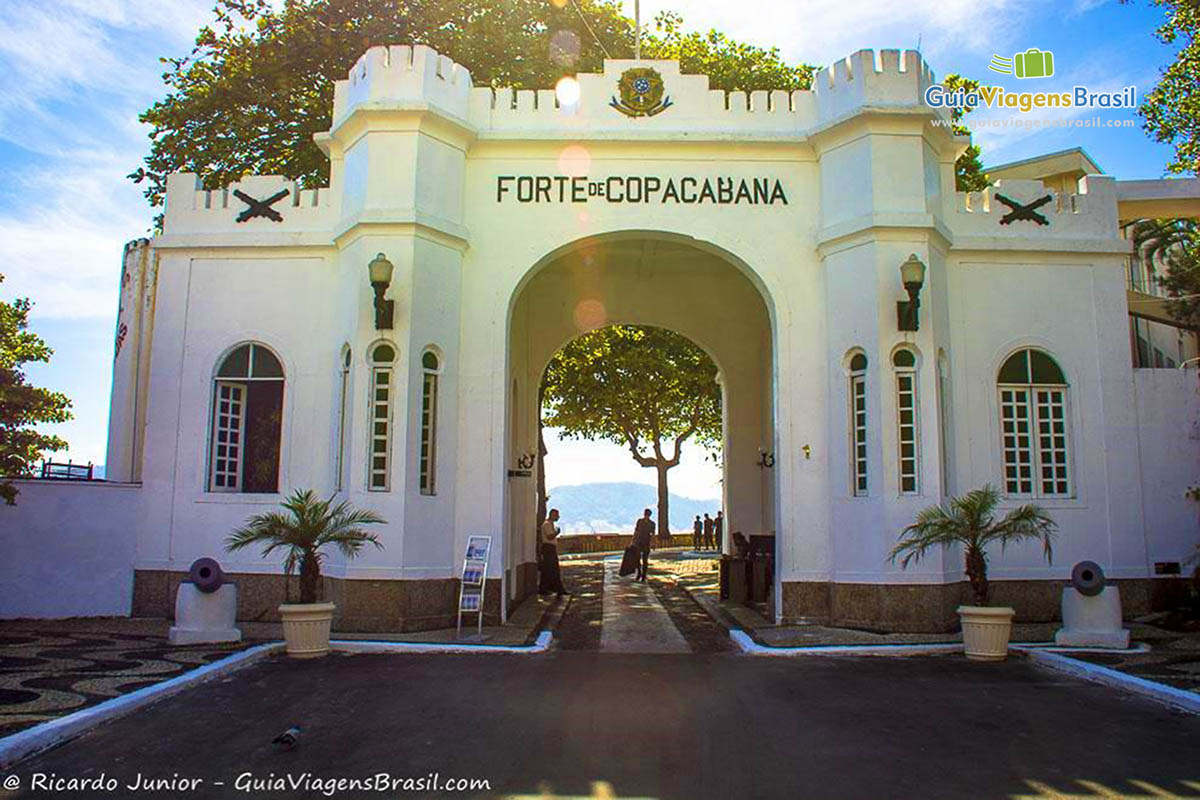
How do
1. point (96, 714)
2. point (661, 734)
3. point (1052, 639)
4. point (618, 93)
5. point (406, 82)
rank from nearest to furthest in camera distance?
1. point (661, 734)
2. point (96, 714)
3. point (1052, 639)
4. point (406, 82)
5. point (618, 93)

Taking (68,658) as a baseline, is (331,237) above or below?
above

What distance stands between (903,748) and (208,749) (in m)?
4.36

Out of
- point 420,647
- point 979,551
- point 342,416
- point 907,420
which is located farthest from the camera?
point 342,416

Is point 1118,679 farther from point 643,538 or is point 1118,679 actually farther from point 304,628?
point 643,538

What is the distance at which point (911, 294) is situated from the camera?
11883 millimetres

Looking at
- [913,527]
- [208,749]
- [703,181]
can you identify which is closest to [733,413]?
[703,181]

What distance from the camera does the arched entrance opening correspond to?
55.2ft

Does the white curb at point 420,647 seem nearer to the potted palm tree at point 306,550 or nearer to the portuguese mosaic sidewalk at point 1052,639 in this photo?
the potted palm tree at point 306,550

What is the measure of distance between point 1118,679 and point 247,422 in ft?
36.3

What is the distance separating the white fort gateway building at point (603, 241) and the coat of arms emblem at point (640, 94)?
4 centimetres

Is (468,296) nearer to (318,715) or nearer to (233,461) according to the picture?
(233,461)

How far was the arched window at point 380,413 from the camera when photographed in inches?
475

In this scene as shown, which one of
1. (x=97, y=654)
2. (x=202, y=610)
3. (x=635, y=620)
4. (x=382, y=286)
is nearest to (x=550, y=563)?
(x=635, y=620)

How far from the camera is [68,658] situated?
969 cm
